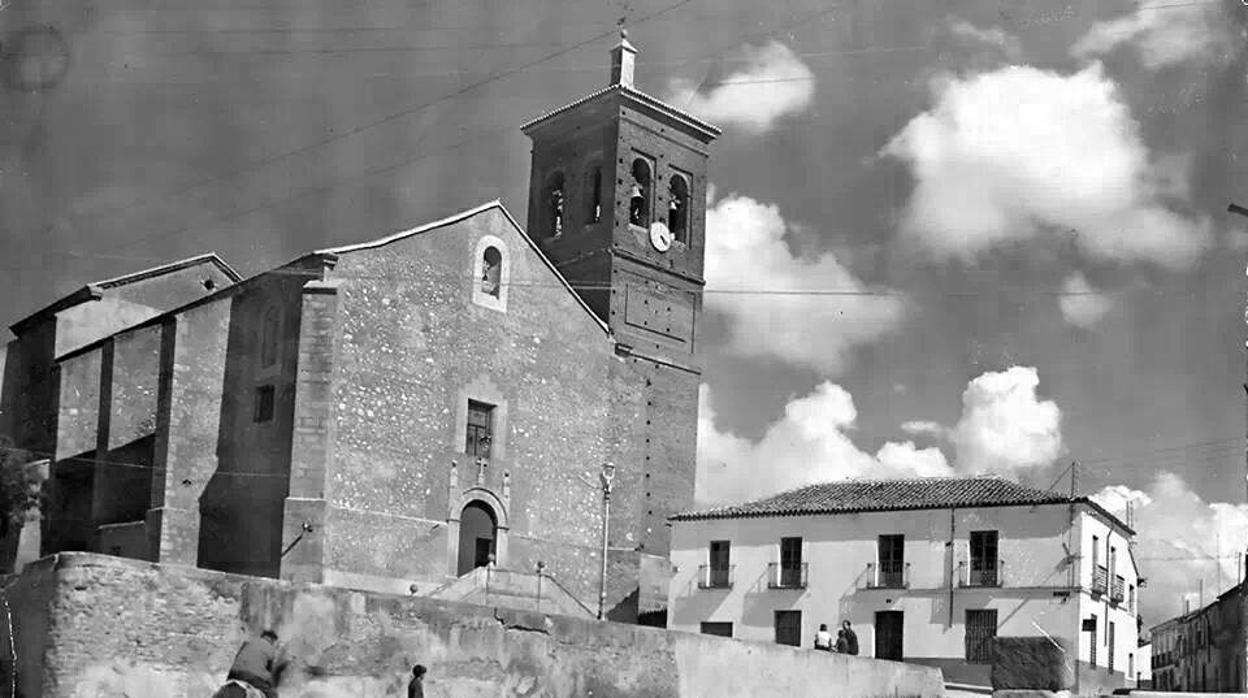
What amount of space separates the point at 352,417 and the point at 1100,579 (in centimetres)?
1736

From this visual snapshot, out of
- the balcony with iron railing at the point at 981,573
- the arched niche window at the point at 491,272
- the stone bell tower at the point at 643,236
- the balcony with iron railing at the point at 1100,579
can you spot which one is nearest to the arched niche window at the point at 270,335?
the arched niche window at the point at 491,272

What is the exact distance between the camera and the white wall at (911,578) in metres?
32.2

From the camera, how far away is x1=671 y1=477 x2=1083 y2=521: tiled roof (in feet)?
109

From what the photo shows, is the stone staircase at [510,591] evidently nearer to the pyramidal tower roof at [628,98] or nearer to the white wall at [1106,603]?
Result: the white wall at [1106,603]

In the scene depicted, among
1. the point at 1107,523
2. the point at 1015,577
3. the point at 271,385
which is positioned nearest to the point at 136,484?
the point at 271,385

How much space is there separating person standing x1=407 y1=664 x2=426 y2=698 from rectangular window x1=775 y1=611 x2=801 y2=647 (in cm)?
2478

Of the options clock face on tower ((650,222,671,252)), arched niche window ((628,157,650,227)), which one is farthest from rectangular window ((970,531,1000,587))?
arched niche window ((628,157,650,227))

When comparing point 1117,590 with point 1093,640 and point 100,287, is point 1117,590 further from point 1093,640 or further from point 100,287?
point 100,287

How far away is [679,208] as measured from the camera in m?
42.6

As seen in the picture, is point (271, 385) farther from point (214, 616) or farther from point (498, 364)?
point (214, 616)

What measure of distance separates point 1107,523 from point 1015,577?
2968 mm

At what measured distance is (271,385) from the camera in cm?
2930

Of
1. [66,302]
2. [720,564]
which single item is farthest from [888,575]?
[66,302]

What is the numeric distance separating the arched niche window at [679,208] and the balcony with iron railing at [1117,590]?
15.6m
